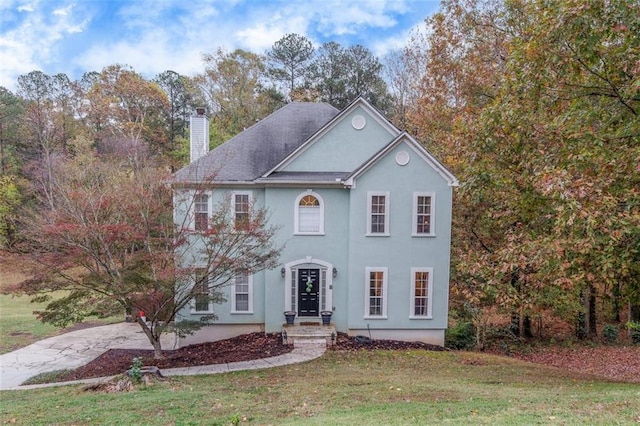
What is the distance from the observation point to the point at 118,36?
13.5 meters

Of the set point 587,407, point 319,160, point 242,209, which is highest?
point 319,160

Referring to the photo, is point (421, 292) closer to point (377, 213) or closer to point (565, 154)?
point (377, 213)

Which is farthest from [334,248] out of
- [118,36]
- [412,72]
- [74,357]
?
[412,72]

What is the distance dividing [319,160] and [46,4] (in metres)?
9.51

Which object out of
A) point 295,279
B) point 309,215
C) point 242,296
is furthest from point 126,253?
point 309,215

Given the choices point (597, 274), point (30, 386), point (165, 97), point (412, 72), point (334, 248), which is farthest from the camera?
point (165, 97)

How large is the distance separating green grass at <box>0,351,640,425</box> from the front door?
375 centimetres

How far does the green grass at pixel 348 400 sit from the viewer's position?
5.82 meters

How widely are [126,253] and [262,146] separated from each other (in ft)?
22.4

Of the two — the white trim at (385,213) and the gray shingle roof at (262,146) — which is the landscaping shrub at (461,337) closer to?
the white trim at (385,213)

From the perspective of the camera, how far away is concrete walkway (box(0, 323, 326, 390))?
10.7 m

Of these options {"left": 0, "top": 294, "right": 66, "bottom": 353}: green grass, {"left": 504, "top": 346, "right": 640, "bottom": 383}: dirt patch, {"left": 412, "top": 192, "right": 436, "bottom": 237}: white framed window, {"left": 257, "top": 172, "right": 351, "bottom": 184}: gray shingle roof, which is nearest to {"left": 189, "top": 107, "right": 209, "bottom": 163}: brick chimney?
{"left": 257, "top": 172, "right": 351, "bottom": 184}: gray shingle roof

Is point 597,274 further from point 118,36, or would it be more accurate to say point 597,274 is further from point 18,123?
point 18,123

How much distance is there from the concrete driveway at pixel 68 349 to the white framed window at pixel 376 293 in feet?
24.0
